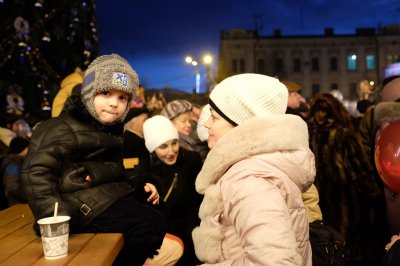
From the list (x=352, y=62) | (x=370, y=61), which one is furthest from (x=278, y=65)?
(x=370, y=61)

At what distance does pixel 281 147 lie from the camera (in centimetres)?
214

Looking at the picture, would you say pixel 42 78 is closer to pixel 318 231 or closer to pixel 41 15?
pixel 41 15

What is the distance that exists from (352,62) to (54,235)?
69980mm

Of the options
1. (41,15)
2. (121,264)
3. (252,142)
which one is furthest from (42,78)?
(252,142)

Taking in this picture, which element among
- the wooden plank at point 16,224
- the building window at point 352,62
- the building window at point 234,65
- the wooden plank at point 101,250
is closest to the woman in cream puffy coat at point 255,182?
the wooden plank at point 101,250

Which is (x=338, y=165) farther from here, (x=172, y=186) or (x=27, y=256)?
(x=27, y=256)

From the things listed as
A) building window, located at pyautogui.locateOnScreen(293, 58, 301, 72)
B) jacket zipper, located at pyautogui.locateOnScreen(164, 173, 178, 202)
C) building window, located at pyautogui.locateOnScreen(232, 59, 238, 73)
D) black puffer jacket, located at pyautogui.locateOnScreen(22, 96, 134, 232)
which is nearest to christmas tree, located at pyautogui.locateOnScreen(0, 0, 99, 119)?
jacket zipper, located at pyautogui.locateOnScreen(164, 173, 178, 202)

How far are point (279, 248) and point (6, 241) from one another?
5.35 ft

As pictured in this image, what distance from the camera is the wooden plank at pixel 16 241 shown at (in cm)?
237

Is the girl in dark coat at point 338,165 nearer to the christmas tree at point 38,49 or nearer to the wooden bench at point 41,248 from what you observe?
the wooden bench at point 41,248

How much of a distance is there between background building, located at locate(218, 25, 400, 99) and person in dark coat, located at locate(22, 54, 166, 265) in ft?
201

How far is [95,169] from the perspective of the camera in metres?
2.69

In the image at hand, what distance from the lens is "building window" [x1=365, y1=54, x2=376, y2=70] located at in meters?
66.1

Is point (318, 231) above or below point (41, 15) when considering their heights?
below
